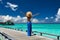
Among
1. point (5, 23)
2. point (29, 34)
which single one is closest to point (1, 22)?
point (5, 23)

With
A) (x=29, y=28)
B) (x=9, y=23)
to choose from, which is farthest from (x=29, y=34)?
(x=9, y=23)

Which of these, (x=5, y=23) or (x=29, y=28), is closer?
(x=29, y=28)

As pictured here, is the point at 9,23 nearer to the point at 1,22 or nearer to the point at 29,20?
the point at 1,22

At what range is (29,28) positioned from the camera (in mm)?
21406

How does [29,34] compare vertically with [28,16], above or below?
below

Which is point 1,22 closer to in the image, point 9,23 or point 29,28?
point 9,23

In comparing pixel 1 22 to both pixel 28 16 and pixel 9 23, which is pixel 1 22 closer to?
pixel 9 23

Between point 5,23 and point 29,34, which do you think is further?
point 5,23

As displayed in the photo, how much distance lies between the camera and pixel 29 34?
2191cm

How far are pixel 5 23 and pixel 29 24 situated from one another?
140964 mm

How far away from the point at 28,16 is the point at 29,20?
47 cm

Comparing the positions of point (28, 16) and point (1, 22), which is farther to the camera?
point (1, 22)

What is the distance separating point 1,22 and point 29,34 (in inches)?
5567

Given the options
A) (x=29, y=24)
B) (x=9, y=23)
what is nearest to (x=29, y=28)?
(x=29, y=24)
